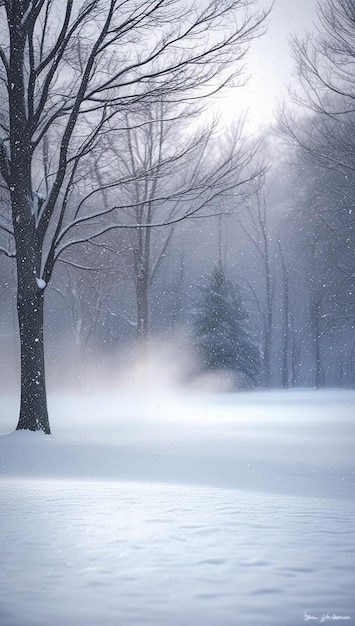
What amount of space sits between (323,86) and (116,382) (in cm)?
2502

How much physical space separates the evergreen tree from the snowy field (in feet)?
69.3

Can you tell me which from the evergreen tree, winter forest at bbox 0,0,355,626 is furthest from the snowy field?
the evergreen tree

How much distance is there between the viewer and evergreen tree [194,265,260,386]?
29.7m

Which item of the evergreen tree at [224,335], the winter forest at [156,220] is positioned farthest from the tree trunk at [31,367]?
the evergreen tree at [224,335]

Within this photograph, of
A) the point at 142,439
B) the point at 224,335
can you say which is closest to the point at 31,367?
the point at 142,439

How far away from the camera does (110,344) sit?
3675 cm

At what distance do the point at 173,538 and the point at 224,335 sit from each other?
2622 centimetres

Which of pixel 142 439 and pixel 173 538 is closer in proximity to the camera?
pixel 173 538

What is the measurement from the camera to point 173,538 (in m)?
3.65

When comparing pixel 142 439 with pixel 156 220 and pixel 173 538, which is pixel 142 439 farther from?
pixel 156 220

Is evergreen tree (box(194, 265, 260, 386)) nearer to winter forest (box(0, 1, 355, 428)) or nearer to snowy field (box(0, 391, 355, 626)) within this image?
winter forest (box(0, 1, 355, 428))

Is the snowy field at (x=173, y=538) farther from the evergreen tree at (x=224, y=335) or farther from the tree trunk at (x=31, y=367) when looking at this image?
the evergreen tree at (x=224, y=335)

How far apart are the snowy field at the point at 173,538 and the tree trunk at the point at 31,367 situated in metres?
1.08

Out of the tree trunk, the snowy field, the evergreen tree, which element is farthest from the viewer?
the evergreen tree
